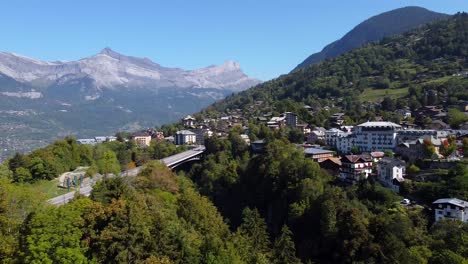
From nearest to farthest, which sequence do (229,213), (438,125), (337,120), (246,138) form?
(229,213)
(438,125)
(246,138)
(337,120)

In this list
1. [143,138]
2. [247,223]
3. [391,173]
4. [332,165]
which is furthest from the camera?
[143,138]

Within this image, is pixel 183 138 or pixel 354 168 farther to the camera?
pixel 183 138

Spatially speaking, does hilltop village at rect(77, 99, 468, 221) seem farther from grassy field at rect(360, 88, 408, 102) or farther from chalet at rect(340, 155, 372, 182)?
grassy field at rect(360, 88, 408, 102)

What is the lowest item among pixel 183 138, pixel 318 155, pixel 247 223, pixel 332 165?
pixel 247 223

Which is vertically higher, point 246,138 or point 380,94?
point 380,94

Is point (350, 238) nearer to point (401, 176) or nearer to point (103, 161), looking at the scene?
point (401, 176)

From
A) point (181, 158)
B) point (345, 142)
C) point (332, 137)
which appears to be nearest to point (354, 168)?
point (345, 142)

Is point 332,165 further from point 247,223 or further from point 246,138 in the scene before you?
point 246,138
